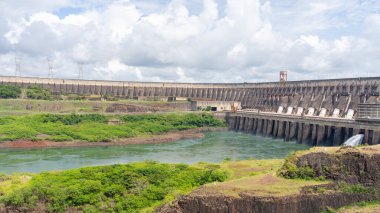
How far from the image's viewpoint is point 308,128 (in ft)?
217

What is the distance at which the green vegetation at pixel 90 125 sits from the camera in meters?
67.2

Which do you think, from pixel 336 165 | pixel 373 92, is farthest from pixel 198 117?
pixel 336 165

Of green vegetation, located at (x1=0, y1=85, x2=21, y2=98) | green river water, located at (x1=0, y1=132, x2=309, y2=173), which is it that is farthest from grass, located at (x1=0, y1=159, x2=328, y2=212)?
green vegetation, located at (x1=0, y1=85, x2=21, y2=98)

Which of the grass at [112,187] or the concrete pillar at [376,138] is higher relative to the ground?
the concrete pillar at [376,138]

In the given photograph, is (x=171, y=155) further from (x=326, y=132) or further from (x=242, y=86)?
(x=242, y=86)

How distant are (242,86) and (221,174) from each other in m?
98.9

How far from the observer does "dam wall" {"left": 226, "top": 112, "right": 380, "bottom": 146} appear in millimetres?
52406

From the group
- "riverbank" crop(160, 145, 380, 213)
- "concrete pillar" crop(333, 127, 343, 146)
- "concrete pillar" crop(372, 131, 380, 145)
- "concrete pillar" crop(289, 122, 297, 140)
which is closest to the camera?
"riverbank" crop(160, 145, 380, 213)

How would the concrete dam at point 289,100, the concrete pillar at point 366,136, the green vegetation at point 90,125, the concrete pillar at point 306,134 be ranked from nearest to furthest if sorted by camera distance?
the concrete pillar at point 366,136 → the concrete dam at point 289,100 → the concrete pillar at point 306,134 → the green vegetation at point 90,125

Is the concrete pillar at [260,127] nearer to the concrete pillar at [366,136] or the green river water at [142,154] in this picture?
the green river water at [142,154]

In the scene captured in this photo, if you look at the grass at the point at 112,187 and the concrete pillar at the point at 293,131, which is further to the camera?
the concrete pillar at the point at 293,131

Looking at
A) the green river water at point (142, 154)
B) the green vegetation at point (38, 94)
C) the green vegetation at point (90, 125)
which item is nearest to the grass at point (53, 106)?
the green vegetation at point (38, 94)

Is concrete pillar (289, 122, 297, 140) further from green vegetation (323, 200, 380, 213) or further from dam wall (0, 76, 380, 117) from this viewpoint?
green vegetation (323, 200, 380, 213)

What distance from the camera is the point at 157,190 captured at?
27.0m
